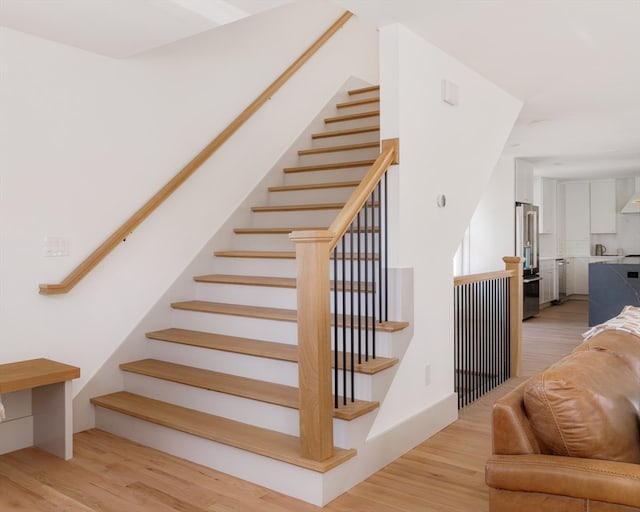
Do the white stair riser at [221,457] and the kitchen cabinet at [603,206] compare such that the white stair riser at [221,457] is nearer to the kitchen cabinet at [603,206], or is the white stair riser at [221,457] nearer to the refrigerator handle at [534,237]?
the refrigerator handle at [534,237]

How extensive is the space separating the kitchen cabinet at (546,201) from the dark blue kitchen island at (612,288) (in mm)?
2617

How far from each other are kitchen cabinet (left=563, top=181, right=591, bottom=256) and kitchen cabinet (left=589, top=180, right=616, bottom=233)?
0.30ft

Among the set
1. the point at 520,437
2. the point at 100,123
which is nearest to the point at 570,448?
the point at 520,437

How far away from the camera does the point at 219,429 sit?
114 inches

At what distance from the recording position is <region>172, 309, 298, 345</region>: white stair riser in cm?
337

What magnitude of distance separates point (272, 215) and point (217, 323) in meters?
1.14

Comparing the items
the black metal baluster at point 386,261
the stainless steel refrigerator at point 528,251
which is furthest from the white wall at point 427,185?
the stainless steel refrigerator at point 528,251

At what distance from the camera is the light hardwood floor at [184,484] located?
8.19 feet

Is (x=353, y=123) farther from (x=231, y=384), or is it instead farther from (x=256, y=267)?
(x=231, y=384)

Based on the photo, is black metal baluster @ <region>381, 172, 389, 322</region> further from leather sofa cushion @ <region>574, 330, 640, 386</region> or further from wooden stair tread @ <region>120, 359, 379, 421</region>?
leather sofa cushion @ <region>574, 330, 640, 386</region>

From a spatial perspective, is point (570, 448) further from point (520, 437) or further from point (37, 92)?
point (37, 92)

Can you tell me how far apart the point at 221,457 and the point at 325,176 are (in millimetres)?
2558

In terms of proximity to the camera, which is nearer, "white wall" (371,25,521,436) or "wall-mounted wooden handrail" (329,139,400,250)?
"wall-mounted wooden handrail" (329,139,400,250)

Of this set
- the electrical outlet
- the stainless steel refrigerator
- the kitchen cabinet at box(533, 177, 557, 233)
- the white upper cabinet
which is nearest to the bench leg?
the electrical outlet
